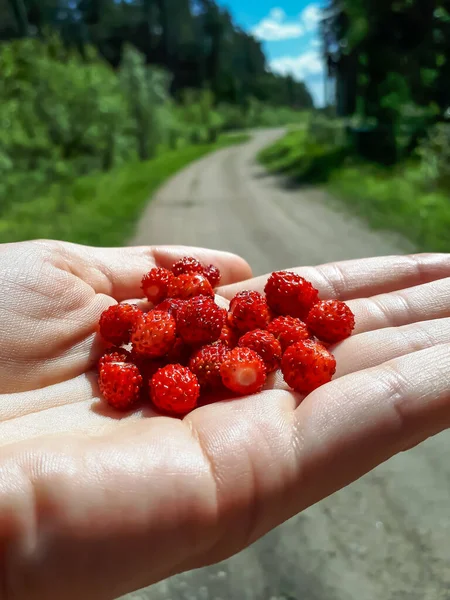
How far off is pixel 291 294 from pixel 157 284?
0.64 metres

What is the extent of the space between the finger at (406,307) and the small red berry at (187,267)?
77cm

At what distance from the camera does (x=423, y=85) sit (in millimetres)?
10273

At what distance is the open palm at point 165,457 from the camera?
4.30ft

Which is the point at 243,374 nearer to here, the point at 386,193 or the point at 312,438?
the point at 312,438

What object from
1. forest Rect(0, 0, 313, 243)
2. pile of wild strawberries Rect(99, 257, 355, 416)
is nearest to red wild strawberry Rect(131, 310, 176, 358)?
pile of wild strawberries Rect(99, 257, 355, 416)

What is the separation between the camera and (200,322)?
2.16 meters

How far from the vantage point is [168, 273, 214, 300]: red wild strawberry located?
2.48m

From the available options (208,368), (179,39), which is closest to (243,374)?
(208,368)

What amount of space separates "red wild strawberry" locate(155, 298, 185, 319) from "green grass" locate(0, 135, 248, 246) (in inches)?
178

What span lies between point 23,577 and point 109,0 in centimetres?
3726

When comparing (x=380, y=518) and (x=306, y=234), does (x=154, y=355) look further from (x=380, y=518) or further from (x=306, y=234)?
(x=306, y=234)

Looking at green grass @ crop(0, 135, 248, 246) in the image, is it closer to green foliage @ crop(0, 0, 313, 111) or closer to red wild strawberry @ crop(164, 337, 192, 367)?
red wild strawberry @ crop(164, 337, 192, 367)

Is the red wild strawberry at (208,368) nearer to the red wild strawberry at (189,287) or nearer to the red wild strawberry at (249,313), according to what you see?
the red wild strawberry at (249,313)

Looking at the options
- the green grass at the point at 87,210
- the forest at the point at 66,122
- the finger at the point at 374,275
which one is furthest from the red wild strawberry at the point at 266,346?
the forest at the point at 66,122
